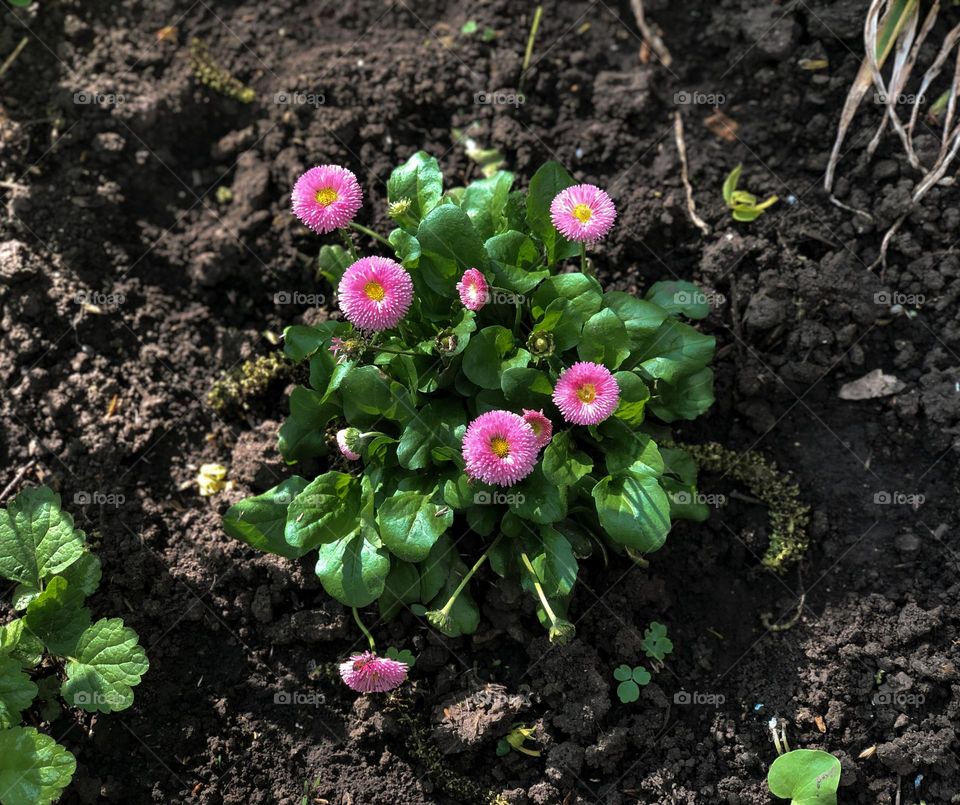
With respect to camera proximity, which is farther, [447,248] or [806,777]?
[447,248]

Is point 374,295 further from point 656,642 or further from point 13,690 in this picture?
point 13,690

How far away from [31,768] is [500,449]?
5.90 feet

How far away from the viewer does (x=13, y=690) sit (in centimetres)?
291

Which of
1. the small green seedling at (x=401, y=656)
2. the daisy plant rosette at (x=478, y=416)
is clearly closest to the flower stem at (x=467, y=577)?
the daisy plant rosette at (x=478, y=416)

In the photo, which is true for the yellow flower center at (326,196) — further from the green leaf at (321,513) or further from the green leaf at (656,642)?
the green leaf at (656,642)

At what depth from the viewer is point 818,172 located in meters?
3.84

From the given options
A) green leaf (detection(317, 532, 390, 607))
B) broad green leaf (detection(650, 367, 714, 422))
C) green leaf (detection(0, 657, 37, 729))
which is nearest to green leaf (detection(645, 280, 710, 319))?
broad green leaf (detection(650, 367, 714, 422))

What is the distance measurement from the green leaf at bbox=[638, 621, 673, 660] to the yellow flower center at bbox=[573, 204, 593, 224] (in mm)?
1502

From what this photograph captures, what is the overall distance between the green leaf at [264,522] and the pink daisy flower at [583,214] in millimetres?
1376

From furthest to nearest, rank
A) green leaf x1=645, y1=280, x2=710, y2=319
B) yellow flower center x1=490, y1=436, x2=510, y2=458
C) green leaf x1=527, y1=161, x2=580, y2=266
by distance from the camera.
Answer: green leaf x1=645, y1=280, x2=710, y2=319
green leaf x1=527, y1=161, x2=580, y2=266
yellow flower center x1=490, y1=436, x2=510, y2=458

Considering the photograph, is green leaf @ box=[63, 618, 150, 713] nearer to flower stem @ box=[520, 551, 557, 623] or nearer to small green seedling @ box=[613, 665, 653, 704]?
flower stem @ box=[520, 551, 557, 623]

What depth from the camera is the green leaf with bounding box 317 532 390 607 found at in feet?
10.1

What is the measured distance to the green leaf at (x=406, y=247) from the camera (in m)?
3.22

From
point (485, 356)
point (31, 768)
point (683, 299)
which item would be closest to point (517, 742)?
point (485, 356)
